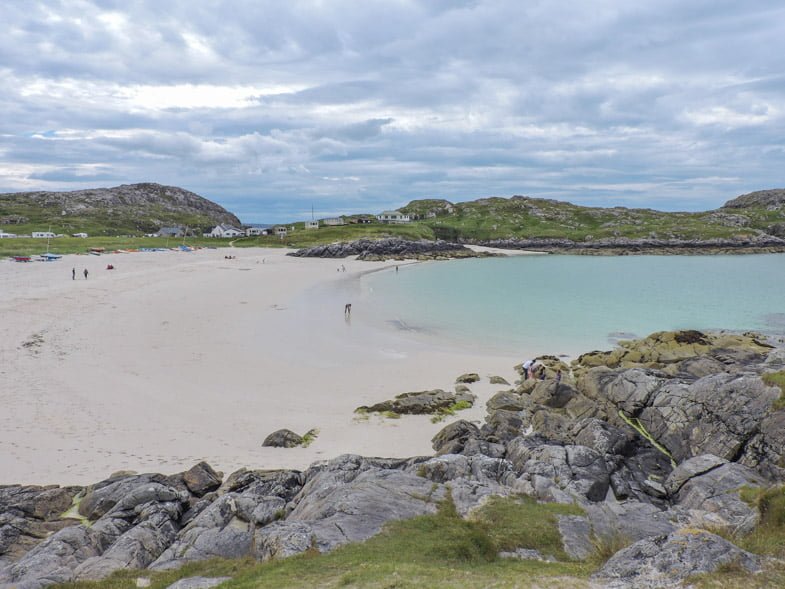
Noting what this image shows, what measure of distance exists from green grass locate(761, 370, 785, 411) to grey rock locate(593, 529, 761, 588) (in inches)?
376

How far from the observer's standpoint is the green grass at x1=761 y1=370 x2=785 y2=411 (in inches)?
624

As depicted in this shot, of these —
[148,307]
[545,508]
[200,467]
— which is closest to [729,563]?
[545,508]

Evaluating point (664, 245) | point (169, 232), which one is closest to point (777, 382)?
Result: point (664, 245)

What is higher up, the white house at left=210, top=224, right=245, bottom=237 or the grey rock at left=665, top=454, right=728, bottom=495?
the white house at left=210, top=224, right=245, bottom=237

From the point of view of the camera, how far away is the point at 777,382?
1655 cm

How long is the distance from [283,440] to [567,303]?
164 feet

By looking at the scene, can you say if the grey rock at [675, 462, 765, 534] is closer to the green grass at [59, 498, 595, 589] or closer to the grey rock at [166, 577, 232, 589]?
the green grass at [59, 498, 595, 589]

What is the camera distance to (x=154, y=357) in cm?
3055

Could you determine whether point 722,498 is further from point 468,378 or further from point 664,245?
point 664,245

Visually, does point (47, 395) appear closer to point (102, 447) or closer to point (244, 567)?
point (102, 447)

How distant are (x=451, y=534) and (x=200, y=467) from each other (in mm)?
9549

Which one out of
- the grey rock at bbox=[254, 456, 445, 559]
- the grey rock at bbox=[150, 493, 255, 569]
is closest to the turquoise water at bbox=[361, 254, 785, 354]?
the grey rock at bbox=[254, 456, 445, 559]

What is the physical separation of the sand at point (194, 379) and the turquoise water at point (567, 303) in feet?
20.2

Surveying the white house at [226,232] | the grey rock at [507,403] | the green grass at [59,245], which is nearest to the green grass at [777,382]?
the grey rock at [507,403]
